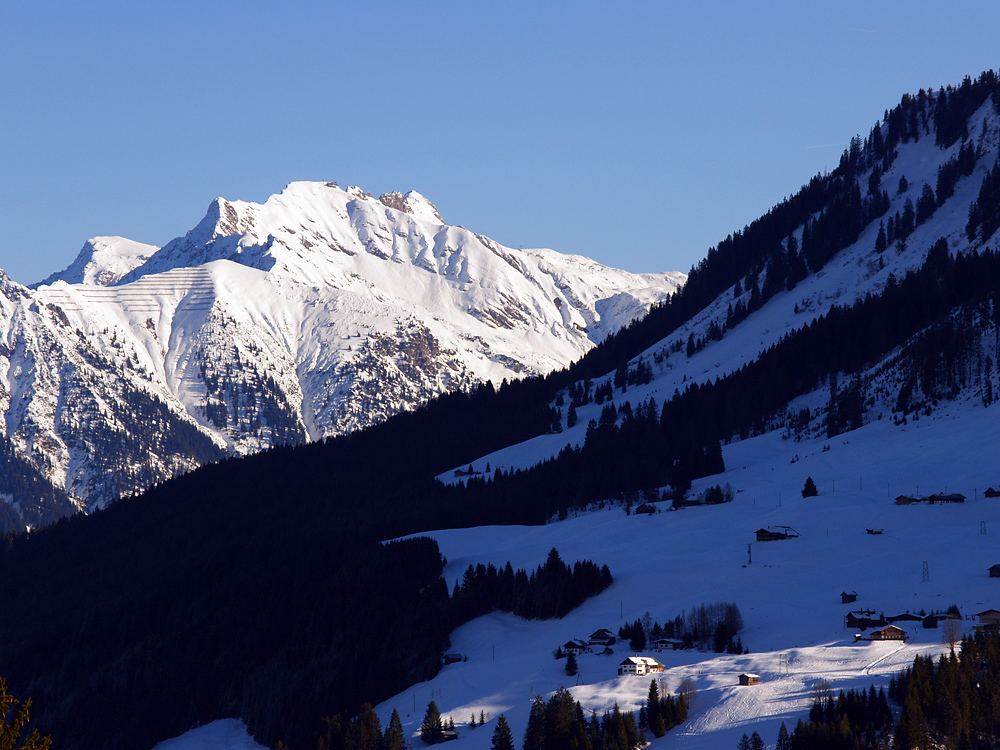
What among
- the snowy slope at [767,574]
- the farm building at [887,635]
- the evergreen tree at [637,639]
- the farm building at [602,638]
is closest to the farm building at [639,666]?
the snowy slope at [767,574]

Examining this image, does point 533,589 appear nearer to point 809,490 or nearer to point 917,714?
point 809,490

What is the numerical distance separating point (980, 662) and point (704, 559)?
51919 millimetres

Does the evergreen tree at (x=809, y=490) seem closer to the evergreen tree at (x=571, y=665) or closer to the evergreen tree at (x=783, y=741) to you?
the evergreen tree at (x=571, y=665)

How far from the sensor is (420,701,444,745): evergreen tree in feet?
311

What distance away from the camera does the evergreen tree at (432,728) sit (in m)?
94.7

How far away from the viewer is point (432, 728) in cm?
9544

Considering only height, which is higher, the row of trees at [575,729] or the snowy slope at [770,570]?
the snowy slope at [770,570]

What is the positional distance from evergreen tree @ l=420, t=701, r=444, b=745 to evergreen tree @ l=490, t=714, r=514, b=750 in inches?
240

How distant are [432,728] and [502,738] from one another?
27.9ft

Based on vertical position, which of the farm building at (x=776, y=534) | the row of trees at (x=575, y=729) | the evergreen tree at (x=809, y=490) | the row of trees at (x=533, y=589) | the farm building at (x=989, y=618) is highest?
the evergreen tree at (x=809, y=490)

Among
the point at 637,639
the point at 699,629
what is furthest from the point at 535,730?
the point at 699,629

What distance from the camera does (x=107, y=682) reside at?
518 ft

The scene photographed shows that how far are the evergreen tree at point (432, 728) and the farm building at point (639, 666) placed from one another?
1487 centimetres

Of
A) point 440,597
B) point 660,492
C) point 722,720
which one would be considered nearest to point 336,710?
point 440,597
